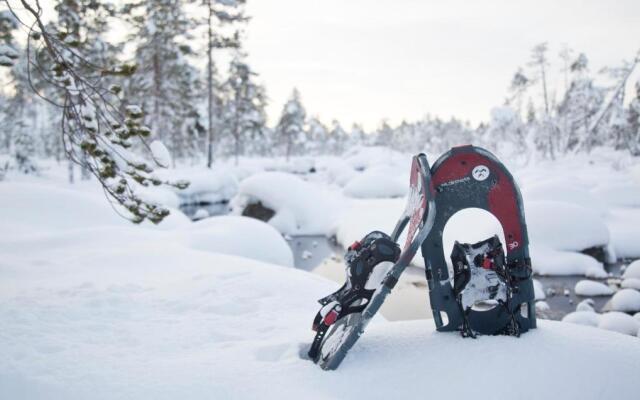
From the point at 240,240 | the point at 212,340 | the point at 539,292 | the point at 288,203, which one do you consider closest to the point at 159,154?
the point at 212,340

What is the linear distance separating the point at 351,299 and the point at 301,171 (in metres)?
47.2

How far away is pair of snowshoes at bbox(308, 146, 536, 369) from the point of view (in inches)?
96.3

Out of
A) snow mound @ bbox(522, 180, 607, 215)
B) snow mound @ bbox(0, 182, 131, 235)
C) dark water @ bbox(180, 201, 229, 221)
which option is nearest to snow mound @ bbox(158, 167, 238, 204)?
dark water @ bbox(180, 201, 229, 221)

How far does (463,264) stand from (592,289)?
6842mm

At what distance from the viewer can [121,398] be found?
1.98 metres

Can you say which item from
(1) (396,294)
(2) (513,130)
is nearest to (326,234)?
(1) (396,294)

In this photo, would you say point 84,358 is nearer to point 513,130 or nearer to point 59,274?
point 59,274

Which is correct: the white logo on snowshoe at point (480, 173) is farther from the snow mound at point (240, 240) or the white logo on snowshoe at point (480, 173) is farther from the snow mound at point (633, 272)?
the snow mound at point (633, 272)

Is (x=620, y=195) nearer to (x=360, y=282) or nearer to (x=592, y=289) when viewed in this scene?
(x=592, y=289)

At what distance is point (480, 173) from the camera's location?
8.26 feet

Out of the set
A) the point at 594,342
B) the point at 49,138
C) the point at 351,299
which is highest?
the point at 49,138

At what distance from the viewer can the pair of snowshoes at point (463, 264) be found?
2447mm

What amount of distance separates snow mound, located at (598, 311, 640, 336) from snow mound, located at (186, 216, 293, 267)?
5809 mm

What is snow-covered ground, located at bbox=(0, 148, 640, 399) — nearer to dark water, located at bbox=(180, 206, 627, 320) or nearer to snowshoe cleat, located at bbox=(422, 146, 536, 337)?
snowshoe cleat, located at bbox=(422, 146, 536, 337)
